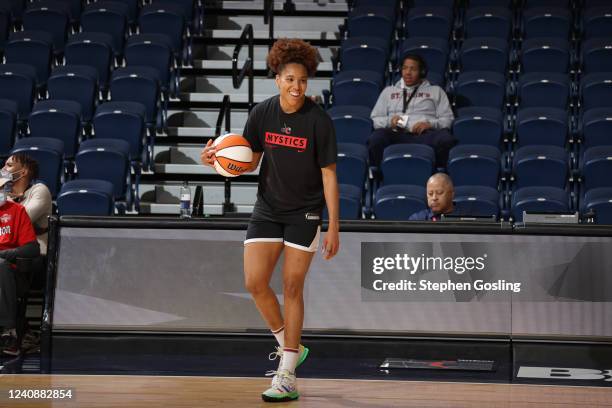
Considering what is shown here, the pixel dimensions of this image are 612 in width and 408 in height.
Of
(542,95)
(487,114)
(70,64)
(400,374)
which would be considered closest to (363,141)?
(487,114)

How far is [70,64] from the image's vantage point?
41.8 ft

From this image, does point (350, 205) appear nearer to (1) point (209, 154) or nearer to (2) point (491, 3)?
(1) point (209, 154)

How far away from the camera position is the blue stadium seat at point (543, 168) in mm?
10156

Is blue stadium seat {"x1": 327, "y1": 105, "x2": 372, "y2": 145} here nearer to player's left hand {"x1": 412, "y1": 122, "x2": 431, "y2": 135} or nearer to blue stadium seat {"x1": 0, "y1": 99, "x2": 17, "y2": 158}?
player's left hand {"x1": 412, "y1": 122, "x2": 431, "y2": 135}

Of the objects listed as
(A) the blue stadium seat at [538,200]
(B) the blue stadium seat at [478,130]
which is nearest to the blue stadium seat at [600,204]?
(A) the blue stadium seat at [538,200]

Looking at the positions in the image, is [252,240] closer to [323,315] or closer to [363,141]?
[323,315]

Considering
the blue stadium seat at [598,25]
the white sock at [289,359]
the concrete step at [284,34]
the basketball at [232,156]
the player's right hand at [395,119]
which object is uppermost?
the concrete step at [284,34]

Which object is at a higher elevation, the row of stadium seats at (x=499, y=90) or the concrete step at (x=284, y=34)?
the concrete step at (x=284, y=34)

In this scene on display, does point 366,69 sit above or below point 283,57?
above

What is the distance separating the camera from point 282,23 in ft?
46.8

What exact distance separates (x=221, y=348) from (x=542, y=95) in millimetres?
5662

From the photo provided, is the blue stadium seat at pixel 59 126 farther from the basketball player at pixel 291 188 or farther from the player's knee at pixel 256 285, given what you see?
the player's knee at pixel 256 285

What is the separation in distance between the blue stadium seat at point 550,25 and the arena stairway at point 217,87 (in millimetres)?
2476

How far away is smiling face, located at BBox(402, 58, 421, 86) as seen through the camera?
11.1 meters
